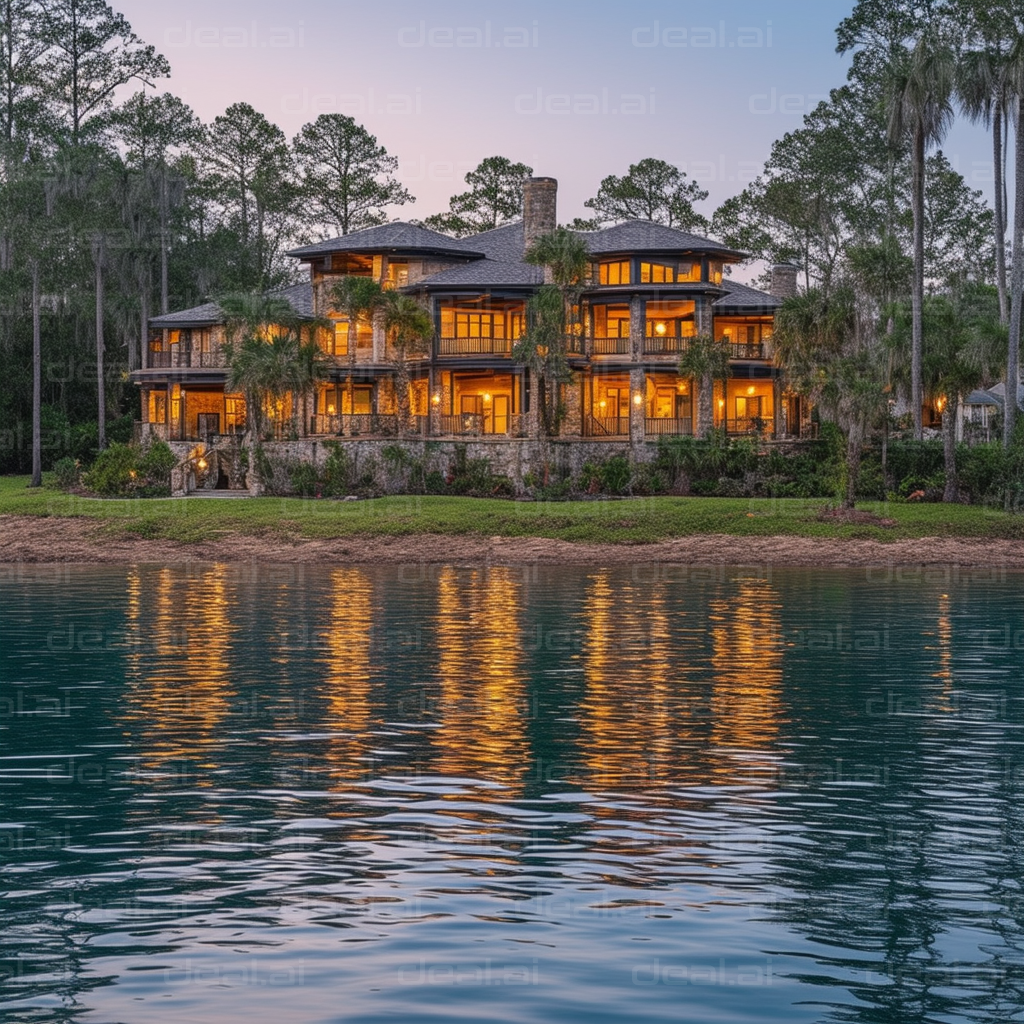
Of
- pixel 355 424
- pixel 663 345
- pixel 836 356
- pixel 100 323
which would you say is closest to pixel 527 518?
pixel 836 356

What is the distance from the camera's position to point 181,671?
25.3m

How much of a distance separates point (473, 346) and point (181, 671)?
151ft

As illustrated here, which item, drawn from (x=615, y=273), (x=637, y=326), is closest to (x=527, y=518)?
(x=637, y=326)

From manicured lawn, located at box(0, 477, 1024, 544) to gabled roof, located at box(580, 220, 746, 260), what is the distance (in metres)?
16.6

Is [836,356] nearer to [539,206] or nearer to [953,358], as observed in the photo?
[953,358]

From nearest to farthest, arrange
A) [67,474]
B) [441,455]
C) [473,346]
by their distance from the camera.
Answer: [441,455]
[67,474]
[473,346]

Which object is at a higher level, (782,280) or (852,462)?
(782,280)

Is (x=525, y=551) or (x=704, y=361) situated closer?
Result: (x=525, y=551)

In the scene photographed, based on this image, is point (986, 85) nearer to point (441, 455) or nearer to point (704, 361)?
point (704, 361)

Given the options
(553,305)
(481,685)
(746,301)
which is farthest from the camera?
(746,301)

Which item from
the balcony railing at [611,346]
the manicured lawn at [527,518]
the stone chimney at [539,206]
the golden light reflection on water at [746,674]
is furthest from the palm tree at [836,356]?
the stone chimney at [539,206]

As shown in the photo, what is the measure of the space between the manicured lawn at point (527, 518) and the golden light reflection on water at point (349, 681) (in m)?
13.6

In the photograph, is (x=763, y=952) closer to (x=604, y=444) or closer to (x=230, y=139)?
(x=604, y=444)

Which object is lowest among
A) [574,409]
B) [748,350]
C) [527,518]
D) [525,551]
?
[525,551]
